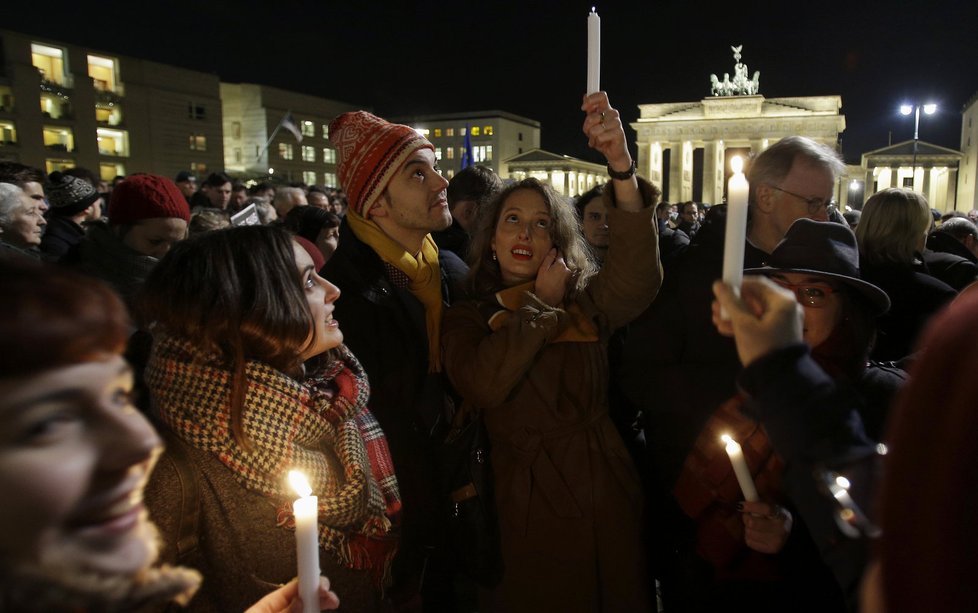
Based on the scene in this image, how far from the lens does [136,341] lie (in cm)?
249

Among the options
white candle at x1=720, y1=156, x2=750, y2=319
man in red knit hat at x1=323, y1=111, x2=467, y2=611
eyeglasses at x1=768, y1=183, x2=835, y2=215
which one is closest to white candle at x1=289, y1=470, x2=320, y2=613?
white candle at x1=720, y1=156, x2=750, y2=319

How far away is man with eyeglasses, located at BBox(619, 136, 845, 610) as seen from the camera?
279 centimetres

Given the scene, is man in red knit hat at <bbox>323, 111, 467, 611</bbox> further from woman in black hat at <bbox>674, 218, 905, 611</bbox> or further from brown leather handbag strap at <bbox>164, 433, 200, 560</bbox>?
woman in black hat at <bbox>674, 218, 905, 611</bbox>

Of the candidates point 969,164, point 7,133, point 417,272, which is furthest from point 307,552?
point 969,164

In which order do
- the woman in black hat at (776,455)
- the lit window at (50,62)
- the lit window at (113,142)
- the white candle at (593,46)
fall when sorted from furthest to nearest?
the lit window at (113,142)
the lit window at (50,62)
the woman in black hat at (776,455)
the white candle at (593,46)

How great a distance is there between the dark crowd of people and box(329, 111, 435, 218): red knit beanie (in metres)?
0.02

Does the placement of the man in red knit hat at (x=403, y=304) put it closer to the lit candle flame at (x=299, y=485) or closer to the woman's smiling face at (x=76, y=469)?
the lit candle flame at (x=299, y=485)

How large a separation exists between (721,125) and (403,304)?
213 ft

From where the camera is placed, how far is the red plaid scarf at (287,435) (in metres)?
1.74

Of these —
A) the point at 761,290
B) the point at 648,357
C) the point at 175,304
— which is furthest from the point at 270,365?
the point at 648,357

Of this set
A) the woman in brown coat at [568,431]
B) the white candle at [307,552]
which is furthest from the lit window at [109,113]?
the white candle at [307,552]

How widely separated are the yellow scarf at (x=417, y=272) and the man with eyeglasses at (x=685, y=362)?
890mm

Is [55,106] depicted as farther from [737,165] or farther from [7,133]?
[737,165]

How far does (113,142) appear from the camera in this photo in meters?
44.2
